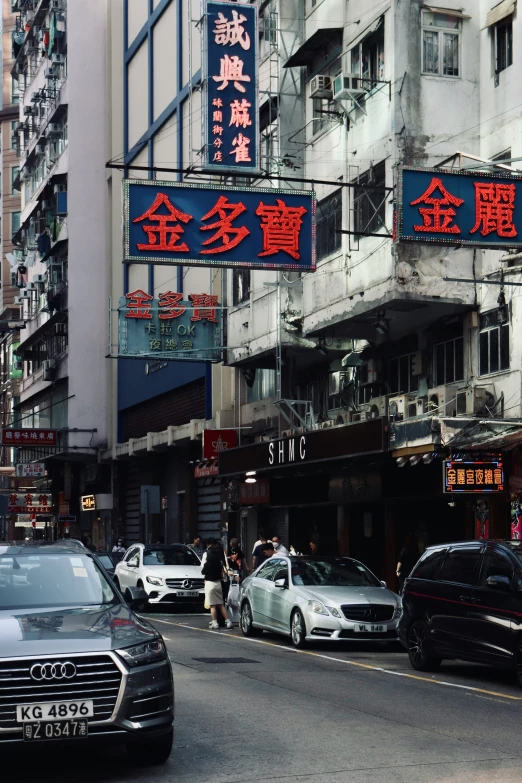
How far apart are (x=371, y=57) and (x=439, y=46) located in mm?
1765

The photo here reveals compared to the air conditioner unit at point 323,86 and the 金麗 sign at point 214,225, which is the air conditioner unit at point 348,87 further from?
the 金麗 sign at point 214,225

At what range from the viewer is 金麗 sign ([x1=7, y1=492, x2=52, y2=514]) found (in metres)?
60.2

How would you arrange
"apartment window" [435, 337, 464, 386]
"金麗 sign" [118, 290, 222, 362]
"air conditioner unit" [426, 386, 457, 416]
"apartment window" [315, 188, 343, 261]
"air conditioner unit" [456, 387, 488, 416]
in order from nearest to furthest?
"air conditioner unit" [456, 387, 488, 416] → "air conditioner unit" [426, 386, 457, 416] → "apartment window" [435, 337, 464, 386] → "apartment window" [315, 188, 343, 261] → "金麗 sign" [118, 290, 222, 362]

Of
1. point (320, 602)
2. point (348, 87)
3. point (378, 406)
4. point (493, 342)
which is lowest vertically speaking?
point (320, 602)

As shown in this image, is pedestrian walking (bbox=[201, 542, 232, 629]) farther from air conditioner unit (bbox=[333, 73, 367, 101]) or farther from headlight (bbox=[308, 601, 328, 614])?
air conditioner unit (bbox=[333, 73, 367, 101])

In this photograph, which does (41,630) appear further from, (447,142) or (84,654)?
(447,142)

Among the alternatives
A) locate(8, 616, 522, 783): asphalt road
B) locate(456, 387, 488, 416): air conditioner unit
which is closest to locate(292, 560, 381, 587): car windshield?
locate(8, 616, 522, 783): asphalt road

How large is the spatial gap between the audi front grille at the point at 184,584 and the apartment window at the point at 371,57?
11.8 meters

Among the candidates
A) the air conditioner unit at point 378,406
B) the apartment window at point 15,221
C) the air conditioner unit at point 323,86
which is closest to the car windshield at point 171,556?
the air conditioner unit at point 378,406

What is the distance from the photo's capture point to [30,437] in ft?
180

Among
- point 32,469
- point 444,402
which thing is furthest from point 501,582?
point 32,469

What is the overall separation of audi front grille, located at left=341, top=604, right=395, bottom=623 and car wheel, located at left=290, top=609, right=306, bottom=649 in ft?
2.36

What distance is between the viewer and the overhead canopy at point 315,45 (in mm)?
28078

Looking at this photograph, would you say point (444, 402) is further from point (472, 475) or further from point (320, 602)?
point (320, 602)
